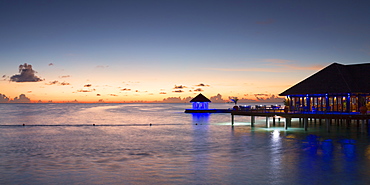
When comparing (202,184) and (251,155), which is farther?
(251,155)

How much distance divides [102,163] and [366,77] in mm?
32953

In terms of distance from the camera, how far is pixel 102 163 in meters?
23.2

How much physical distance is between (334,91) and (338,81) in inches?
92.9

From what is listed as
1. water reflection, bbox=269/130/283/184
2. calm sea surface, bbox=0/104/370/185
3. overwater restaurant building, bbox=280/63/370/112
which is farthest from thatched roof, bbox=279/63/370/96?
water reflection, bbox=269/130/283/184

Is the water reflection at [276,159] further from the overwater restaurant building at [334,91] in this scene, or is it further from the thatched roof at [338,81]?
the thatched roof at [338,81]

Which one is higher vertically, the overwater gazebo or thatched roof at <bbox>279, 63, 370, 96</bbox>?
thatched roof at <bbox>279, 63, 370, 96</bbox>

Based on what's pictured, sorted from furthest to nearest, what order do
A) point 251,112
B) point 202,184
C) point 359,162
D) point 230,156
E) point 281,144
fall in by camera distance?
point 251,112 < point 281,144 < point 230,156 < point 359,162 < point 202,184

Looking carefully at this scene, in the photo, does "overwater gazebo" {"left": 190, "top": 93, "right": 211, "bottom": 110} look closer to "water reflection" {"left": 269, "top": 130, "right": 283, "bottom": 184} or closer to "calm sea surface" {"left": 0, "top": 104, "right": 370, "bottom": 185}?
"water reflection" {"left": 269, "top": 130, "right": 283, "bottom": 184}

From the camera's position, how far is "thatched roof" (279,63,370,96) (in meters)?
40.3

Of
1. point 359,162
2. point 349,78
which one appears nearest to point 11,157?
point 359,162

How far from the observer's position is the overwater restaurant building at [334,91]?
40.0m

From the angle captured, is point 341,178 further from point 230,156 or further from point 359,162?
point 230,156

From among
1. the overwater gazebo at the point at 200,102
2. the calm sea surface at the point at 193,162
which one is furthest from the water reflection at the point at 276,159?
the overwater gazebo at the point at 200,102

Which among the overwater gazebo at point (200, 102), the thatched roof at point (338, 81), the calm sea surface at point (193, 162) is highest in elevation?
the thatched roof at point (338, 81)
